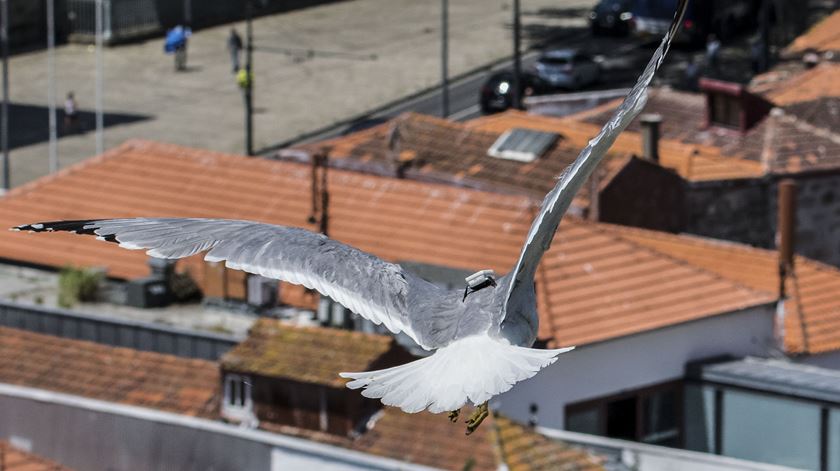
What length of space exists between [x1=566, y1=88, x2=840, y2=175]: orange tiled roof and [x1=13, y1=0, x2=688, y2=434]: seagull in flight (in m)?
29.1

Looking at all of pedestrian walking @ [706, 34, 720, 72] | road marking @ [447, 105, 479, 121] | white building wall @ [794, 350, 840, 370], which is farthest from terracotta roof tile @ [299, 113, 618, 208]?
pedestrian walking @ [706, 34, 720, 72]

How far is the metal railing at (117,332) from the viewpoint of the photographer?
31125mm

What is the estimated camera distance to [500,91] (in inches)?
2518

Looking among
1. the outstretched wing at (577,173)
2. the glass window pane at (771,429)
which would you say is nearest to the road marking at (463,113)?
the glass window pane at (771,429)

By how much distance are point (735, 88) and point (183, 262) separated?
1583 centimetres

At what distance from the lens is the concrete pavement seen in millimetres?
64625

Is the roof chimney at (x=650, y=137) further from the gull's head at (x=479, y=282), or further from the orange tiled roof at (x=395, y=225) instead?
the gull's head at (x=479, y=282)

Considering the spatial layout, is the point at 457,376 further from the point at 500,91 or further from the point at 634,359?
the point at 500,91

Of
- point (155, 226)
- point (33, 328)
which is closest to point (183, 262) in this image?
point (33, 328)

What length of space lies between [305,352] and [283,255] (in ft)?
46.7

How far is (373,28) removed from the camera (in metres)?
79.3

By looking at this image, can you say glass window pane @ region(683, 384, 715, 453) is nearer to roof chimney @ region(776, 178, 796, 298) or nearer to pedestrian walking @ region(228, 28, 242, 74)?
roof chimney @ region(776, 178, 796, 298)

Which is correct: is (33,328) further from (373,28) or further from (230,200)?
(373,28)

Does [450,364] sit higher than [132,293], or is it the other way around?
[450,364]
